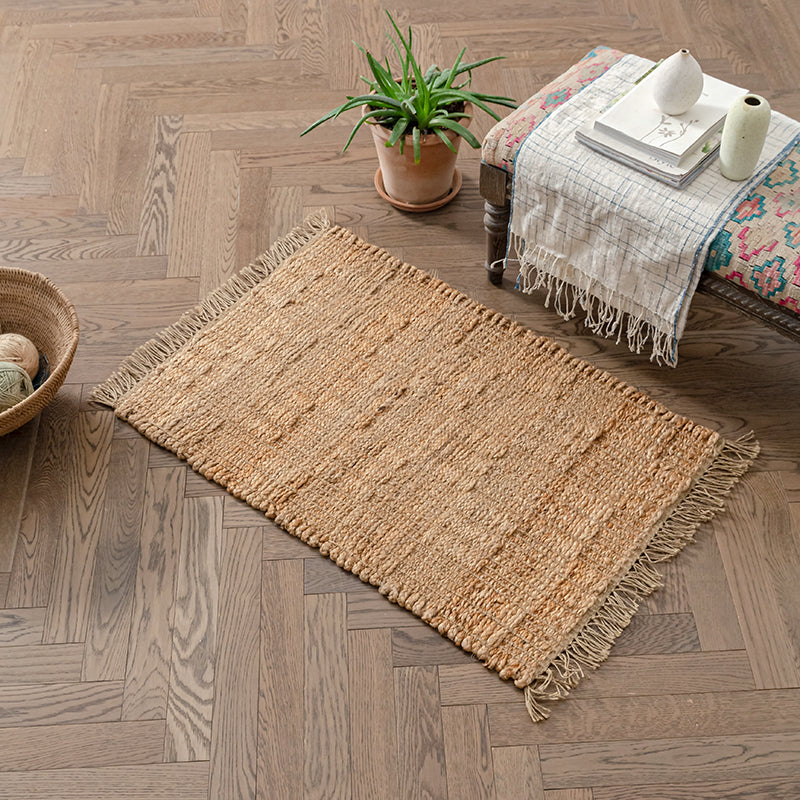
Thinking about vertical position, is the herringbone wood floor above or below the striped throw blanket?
below

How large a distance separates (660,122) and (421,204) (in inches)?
26.1

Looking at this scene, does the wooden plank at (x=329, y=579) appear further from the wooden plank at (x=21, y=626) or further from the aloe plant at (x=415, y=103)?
the aloe plant at (x=415, y=103)

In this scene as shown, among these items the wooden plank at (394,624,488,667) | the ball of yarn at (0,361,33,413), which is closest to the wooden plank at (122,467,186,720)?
the ball of yarn at (0,361,33,413)

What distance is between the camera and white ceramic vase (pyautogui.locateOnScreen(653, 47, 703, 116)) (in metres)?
1.70

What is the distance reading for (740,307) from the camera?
5.66 feet

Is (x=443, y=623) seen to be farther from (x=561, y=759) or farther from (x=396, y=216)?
(x=396, y=216)

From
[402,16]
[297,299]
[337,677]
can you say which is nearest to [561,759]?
[337,677]

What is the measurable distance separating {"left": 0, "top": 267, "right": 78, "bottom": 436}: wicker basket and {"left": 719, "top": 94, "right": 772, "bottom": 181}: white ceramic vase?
1.30 m

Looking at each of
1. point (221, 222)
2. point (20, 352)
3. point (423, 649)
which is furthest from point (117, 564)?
point (221, 222)

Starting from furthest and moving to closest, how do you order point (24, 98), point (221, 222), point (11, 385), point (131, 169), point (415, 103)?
1. point (24, 98)
2. point (131, 169)
3. point (221, 222)
4. point (415, 103)
5. point (11, 385)

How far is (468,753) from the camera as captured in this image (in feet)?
4.95

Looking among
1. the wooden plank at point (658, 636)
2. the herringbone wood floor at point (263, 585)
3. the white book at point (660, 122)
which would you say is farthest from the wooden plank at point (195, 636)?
the white book at point (660, 122)

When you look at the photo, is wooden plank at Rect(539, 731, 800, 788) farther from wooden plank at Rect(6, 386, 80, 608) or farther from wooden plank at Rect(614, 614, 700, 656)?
wooden plank at Rect(6, 386, 80, 608)

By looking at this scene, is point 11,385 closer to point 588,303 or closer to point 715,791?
point 588,303
